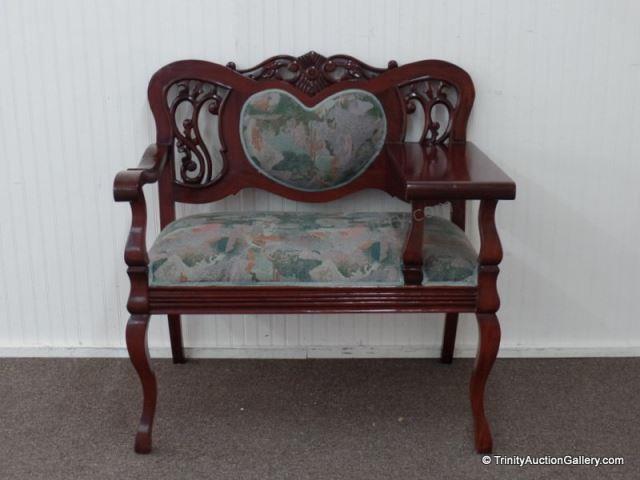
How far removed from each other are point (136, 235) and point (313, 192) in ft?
2.06

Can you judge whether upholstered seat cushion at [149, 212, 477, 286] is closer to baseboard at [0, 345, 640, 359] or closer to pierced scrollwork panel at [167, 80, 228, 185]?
pierced scrollwork panel at [167, 80, 228, 185]

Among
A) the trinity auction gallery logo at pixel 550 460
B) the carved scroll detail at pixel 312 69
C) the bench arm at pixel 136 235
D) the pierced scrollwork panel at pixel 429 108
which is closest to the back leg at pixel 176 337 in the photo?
the bench arm at pixel 136 235

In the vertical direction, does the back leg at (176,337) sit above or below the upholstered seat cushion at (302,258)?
below

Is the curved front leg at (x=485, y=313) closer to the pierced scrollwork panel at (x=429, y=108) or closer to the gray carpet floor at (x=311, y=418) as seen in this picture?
the gray carpet floor at (x=311, y=418)

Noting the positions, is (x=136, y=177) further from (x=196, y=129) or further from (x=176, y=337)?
(x=176, y=337)

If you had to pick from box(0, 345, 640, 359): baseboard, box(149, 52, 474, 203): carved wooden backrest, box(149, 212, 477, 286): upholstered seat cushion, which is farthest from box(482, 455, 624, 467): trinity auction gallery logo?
box(149, 52, 474, 203): carved wooden backrest

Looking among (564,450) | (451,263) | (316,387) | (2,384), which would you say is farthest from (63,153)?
(564,450)

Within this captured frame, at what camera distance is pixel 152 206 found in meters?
2.62

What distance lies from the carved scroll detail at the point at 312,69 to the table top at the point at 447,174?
245 mm

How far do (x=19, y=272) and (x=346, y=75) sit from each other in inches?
46.9

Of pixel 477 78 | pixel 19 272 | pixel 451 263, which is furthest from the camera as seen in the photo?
pixel 19 272

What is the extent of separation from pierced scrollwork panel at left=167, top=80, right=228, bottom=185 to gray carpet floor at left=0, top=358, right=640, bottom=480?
0.62 metres

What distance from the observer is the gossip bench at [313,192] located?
2.09 m

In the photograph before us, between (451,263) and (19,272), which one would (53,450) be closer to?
(19,272)
